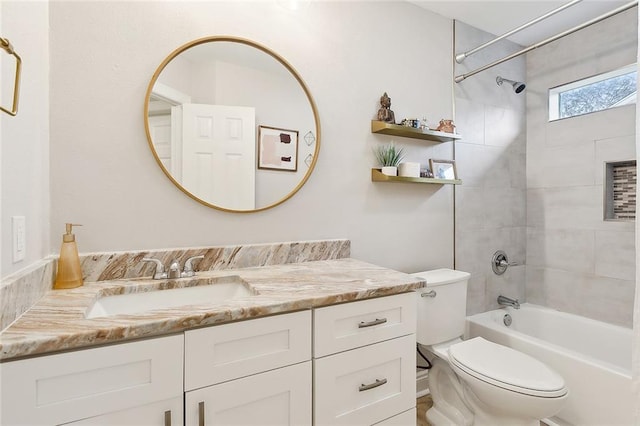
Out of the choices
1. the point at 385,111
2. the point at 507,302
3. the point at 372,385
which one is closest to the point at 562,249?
the point at 507,302

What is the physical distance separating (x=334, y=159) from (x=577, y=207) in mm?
1875

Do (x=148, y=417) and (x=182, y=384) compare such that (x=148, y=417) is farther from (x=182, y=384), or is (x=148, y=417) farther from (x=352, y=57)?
(x=352, y=57)

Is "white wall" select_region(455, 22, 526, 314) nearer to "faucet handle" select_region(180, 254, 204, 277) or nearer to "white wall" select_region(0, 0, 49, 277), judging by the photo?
"faucet handle" select_region(180, 254, 204, 277)

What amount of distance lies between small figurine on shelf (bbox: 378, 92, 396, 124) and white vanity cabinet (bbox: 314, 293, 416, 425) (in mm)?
1062

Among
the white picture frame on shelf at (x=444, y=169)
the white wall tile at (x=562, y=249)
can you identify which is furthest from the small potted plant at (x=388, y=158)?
the white wall tile at (x=562, y=249)

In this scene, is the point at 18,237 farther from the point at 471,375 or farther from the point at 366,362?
the point at 471,375

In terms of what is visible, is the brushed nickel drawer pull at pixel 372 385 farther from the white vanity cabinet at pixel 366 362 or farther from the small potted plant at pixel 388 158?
the small potted plant at pixel 388 158

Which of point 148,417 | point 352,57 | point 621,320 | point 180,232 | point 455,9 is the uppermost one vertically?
point 455,9

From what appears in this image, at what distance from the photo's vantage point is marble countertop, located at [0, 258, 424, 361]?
0.74 m

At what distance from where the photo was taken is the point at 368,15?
6.09ft

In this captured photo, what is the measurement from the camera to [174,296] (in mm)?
1240

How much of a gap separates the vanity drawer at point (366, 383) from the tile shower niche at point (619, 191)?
6.26 ft

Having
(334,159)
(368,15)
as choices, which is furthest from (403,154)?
(368,15)

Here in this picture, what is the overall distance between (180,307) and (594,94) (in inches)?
115
